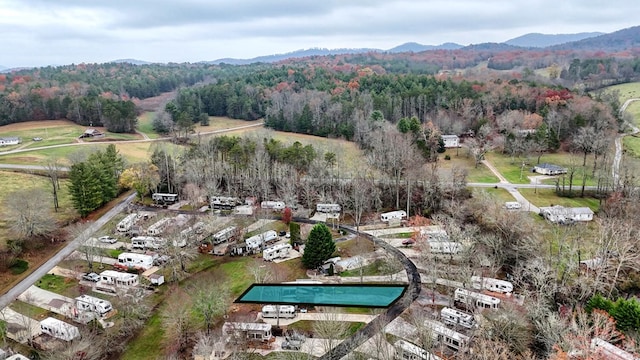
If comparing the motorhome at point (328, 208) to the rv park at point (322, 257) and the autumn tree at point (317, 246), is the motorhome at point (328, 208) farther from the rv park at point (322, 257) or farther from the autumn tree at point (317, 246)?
the autumn tree at point (317, 246)

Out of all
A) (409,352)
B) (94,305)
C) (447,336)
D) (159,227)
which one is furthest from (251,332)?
(159,227)

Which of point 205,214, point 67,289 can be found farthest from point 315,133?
point 67,289

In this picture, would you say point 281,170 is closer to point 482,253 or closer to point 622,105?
point 482,253

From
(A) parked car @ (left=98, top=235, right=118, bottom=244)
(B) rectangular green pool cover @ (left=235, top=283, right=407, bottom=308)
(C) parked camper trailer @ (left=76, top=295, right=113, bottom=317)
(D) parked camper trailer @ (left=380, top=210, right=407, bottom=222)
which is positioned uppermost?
(D) parked camper trailer @ (left=380, top=210, right=407, bottom=222)

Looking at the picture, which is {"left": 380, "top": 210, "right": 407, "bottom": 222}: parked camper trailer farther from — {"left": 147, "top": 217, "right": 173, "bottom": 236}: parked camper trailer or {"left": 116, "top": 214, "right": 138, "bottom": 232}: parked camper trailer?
{"left": 116, "top": 214, "right": 138, "bottom": 232}: parked camper trailer

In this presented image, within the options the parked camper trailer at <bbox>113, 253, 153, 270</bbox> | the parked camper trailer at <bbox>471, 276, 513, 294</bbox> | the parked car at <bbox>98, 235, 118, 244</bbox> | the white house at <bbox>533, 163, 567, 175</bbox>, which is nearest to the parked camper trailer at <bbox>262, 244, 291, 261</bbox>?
the parked camper trailer at <bbox>113, 253, 153, 270</bbox>

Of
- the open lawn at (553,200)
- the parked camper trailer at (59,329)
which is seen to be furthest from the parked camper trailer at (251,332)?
the open lawn at (553,200)
